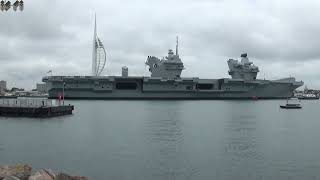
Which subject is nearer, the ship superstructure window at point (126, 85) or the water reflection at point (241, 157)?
the water reflection at point (241, 157)

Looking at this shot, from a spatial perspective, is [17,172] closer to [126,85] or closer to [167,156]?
[167,156]

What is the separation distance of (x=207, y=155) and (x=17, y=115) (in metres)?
39.4

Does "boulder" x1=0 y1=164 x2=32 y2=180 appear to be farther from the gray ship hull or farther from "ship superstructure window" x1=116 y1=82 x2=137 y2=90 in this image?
"ship superstructure window" x1=116 y1=82 x2=137 y2=90

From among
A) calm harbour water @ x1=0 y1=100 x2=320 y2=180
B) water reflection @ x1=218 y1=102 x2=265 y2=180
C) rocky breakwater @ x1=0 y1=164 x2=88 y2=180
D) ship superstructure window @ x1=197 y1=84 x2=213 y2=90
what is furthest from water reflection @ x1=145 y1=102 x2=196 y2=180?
ship superstructure window @ x1=197 y1=84 x2=213 y2=90

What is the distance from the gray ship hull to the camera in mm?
123312

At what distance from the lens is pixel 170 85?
129 metres

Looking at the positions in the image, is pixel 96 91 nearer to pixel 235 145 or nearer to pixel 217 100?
pixel 217 100

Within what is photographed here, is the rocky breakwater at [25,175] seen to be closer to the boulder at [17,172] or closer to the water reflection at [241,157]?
the boulder at [17,172]

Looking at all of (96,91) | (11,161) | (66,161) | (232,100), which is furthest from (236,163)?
(232,100)

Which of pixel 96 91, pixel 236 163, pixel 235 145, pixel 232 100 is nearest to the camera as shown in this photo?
A: pixel 236 163

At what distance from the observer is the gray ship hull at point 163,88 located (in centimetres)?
12331

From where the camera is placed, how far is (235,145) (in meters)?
34.2

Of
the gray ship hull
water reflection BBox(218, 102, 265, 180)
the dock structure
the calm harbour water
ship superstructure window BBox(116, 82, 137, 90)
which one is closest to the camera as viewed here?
water reflection BBox(218, 102, 265, 180)

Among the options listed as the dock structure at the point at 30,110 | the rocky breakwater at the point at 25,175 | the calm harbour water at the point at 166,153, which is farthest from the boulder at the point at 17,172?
the dock structure at the point at 30,110
